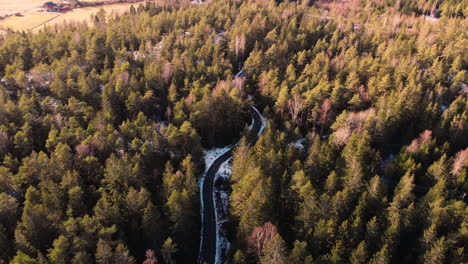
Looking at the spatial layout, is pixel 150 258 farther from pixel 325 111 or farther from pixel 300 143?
pixel 325 111

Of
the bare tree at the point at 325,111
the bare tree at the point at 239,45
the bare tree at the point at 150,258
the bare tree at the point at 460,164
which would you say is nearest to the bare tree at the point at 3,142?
the bare tree at the point at 150,258

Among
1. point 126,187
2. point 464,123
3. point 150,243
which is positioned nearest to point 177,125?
point 126,187

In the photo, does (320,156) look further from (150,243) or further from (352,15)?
(352,15)

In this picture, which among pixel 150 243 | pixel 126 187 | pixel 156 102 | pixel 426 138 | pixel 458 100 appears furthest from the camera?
pixel 156 102

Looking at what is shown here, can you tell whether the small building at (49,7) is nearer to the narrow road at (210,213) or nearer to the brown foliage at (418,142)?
the narrow road at (210,213)

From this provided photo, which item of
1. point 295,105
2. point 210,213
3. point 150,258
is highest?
point 295,105

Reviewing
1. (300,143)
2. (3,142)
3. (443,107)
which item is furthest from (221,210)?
(443,107)
